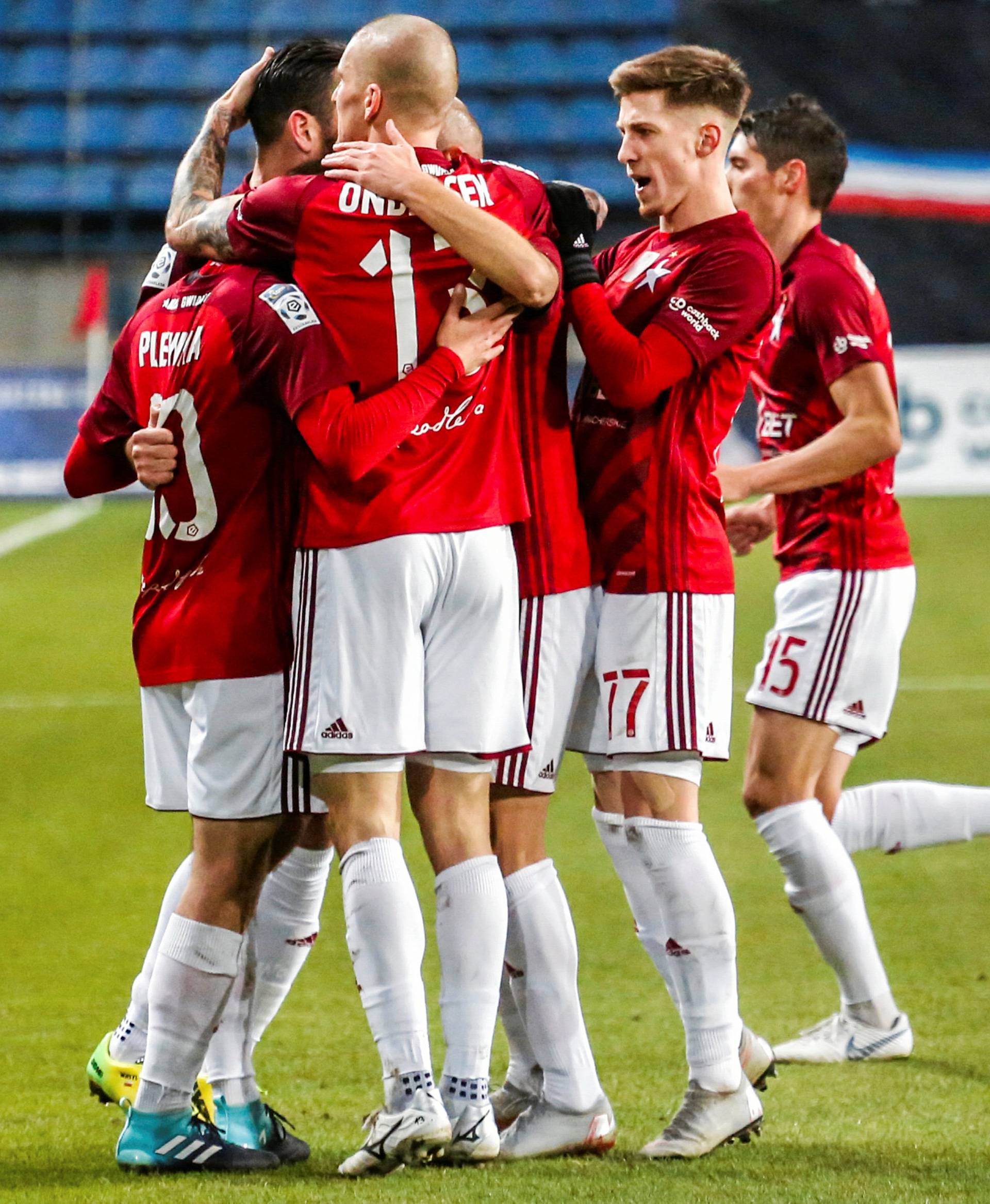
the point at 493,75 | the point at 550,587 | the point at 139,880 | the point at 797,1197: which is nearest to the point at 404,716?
the point at 550,587

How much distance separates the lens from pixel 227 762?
282 centimetres

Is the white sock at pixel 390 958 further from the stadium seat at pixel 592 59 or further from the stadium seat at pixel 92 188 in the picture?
the stadium seat at pixel 592 59

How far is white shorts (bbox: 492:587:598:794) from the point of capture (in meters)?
3.03

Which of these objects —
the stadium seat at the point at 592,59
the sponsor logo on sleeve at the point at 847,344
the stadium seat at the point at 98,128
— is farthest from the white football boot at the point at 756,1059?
the stadium seat at the point at 98,128

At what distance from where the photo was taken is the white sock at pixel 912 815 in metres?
4.11

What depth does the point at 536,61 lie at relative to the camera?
65.7 ft

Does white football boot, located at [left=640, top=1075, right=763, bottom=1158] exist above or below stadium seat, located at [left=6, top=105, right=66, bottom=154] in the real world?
below

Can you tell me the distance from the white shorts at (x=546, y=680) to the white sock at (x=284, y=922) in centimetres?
Result: 41

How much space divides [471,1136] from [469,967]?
0.27m

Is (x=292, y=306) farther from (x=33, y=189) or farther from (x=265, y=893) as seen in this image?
(x=33, y=189)

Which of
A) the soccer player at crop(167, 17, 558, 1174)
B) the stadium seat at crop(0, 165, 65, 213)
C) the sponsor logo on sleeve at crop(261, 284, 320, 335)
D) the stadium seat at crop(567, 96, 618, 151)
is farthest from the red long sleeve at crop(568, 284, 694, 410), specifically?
A: the stadium seat at crop(0, 165, 65, 213)

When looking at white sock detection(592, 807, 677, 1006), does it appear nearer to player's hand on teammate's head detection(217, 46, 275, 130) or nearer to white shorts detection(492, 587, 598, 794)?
white shorts detection(492, 587, 598, 794)

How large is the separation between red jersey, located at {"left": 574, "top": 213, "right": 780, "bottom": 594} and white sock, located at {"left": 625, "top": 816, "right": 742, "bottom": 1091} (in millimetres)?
460

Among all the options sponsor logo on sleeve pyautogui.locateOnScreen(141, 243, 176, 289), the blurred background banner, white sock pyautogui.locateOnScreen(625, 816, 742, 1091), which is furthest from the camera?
the blurred background banner
